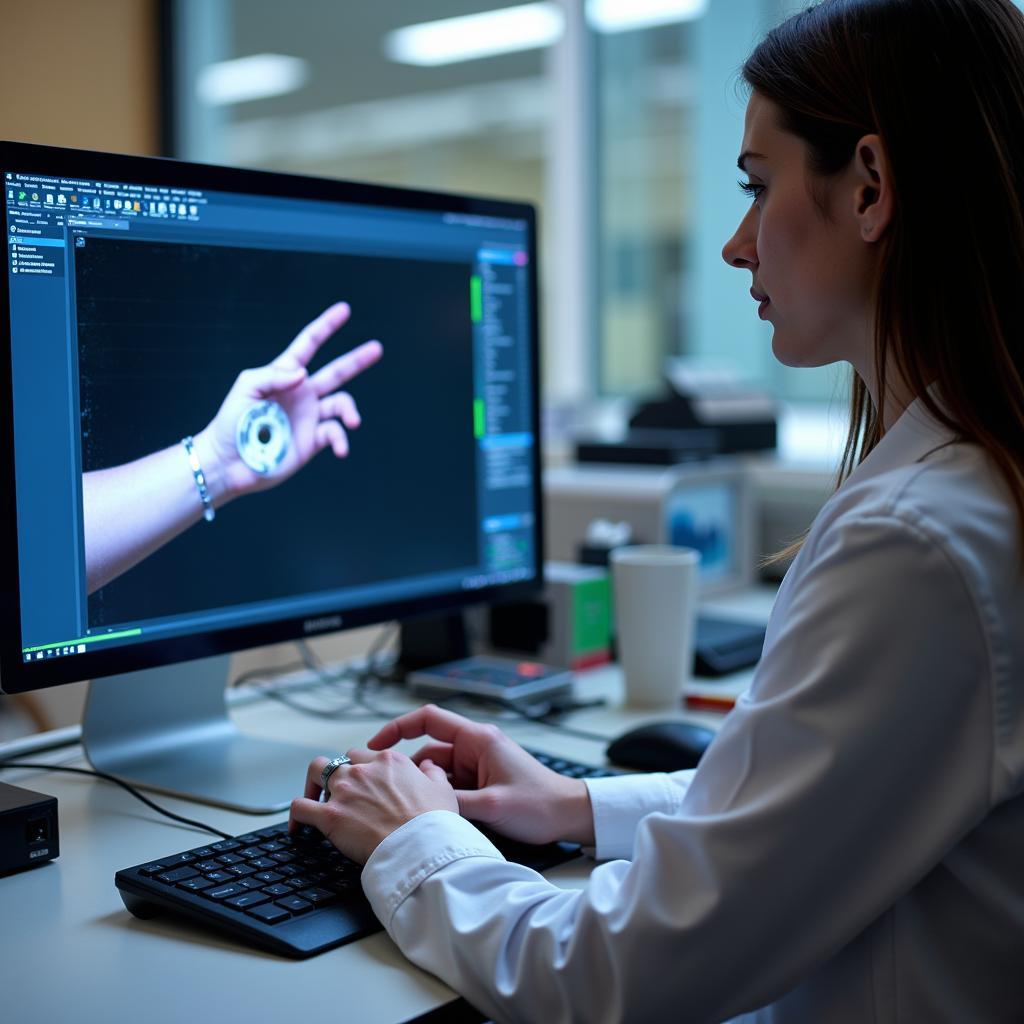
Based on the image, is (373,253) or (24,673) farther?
(373,253)

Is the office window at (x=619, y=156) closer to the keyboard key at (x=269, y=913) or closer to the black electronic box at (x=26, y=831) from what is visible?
the black electronic box at (x=26, y=831)

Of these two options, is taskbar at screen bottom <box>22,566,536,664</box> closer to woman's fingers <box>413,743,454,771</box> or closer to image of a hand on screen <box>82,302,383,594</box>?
image of a hand on screen <box>82,302,383,594</box>

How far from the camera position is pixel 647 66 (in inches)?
125

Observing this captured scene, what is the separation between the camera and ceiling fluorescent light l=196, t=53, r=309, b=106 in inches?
110

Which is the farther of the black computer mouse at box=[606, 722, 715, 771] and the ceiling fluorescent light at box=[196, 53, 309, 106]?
the ceiling fluorescent light at box=[196, 53, 309, 106]

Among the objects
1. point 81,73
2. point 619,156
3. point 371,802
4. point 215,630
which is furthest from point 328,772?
point 619,156

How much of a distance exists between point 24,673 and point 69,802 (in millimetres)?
168

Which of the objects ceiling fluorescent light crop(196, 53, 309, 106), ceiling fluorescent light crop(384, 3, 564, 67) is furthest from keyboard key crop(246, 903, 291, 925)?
ceiling fluorescent light crop(384, 3, 564, 67)

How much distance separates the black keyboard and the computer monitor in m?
0.16

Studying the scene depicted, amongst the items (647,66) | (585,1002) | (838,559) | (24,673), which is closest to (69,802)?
(24,673)

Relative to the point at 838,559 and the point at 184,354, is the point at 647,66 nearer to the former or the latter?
the point at 184,354

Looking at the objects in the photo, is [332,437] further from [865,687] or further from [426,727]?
[865,687]

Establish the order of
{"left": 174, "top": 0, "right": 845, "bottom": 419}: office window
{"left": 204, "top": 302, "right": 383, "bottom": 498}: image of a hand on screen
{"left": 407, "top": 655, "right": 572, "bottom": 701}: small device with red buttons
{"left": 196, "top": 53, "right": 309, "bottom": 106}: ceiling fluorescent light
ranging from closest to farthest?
{"left": 204, "top": 302, "right": 383, "bottom": 498}: image of a hand on screen
{"left": 407, "top": 655, "right": 572, "bottom": 701}: small device with red buttons
{"left": 196, "top": 53, "right": 309, "bottom": 106}: ceiling fluorescent light
{"left": 174, "top": 0, "right": 845, "bottom": 419}: office window

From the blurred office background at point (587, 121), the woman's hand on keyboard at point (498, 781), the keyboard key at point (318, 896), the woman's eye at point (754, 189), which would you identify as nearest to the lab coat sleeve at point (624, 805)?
Answer: the woman's hand on keyboard at point (498, 781)
